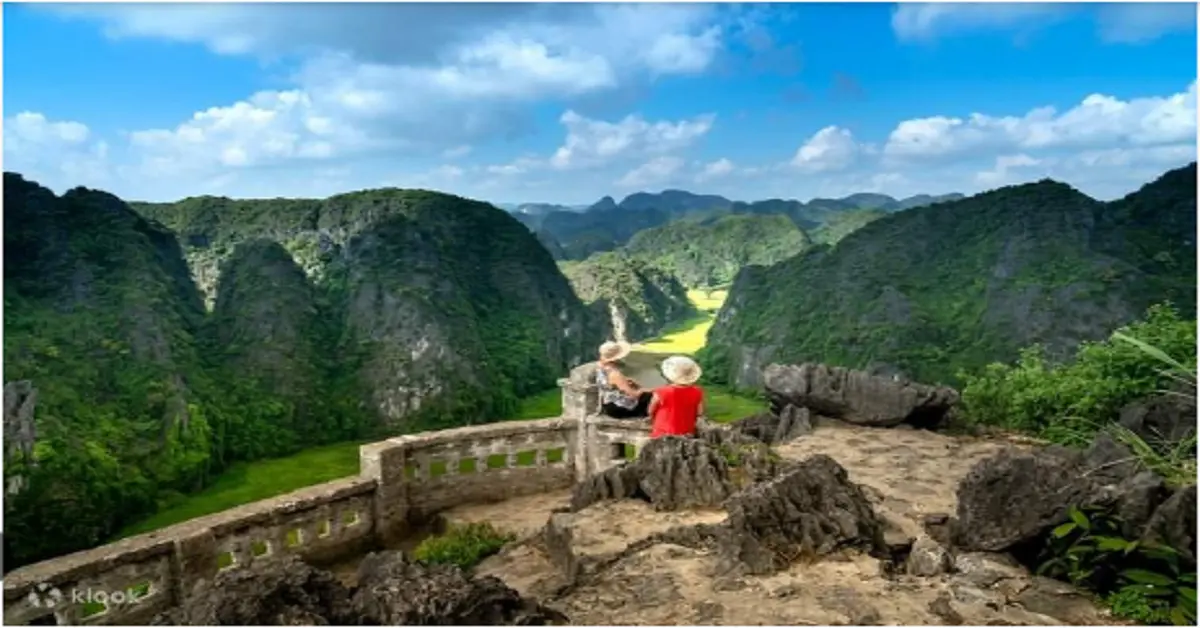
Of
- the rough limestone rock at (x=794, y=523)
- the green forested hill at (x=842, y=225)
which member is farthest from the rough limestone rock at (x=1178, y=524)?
the green forested hill at (x=842, y=225)

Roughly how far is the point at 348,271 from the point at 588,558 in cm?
6297

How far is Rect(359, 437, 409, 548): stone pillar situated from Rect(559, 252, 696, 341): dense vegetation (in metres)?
66.3

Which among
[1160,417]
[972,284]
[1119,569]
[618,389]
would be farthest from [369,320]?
[1119,569]

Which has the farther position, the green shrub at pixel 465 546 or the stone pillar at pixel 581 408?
the stone pillar at pixel 581 408

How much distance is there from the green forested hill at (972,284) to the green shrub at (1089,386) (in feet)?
104

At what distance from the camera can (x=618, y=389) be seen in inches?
458

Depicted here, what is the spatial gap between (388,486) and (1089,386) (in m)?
10.7

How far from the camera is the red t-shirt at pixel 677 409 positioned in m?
9.99

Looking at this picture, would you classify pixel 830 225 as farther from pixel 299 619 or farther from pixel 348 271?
pixel 299 619

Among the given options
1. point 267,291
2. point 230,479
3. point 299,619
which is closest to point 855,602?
point 299,619

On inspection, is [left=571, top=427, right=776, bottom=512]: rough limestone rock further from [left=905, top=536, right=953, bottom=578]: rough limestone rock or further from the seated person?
[left=905, top=536, right=953, bottom=578]: rough limestone rock

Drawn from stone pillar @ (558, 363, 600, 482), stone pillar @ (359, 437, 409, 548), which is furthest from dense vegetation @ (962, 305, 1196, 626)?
stone pillar @ (359, 437, 409, 548)

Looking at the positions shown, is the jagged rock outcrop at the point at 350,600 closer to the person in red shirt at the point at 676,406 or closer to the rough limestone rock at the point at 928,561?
the rough limestone rock at the point at 928,561

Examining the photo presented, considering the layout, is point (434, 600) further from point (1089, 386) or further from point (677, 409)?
point (1089, 386)
